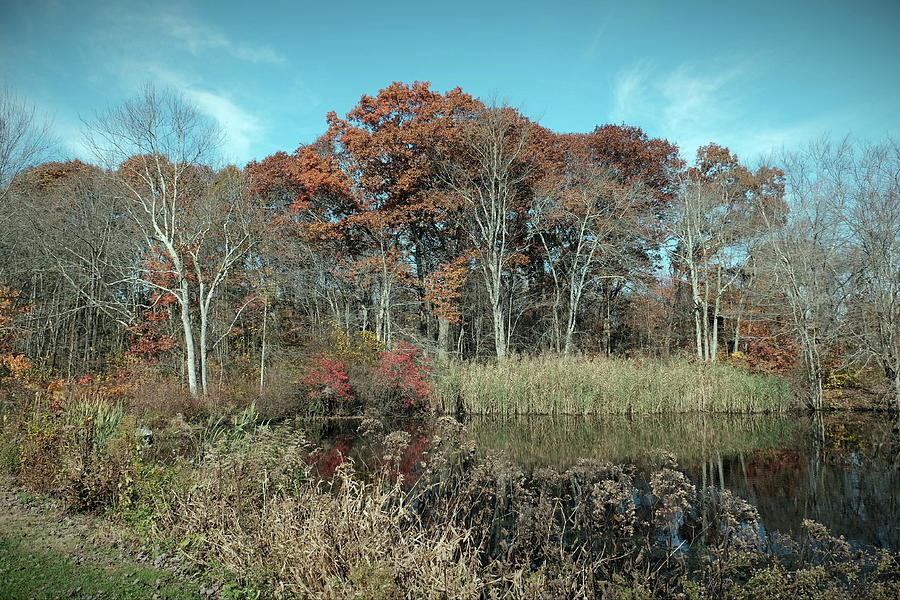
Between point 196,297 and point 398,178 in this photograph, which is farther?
point 398,178

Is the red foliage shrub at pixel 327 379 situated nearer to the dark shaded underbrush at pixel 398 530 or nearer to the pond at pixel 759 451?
the pond at pixel 759 451

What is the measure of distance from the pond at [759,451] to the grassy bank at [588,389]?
22.4 inches

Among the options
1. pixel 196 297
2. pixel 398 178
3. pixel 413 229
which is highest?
pixel 398 178

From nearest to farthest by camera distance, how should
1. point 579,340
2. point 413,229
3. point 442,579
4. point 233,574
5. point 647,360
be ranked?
point 442,579, point 233,574, point 647,360, point 413,229, point 579,340

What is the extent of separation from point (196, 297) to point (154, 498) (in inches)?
704

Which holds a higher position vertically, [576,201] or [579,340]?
[576,201]

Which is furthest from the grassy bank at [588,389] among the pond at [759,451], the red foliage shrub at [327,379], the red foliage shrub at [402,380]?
the red foliage shrub at [327,379]

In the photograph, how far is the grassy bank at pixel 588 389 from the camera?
17.7 metres

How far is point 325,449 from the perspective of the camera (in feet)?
40.6

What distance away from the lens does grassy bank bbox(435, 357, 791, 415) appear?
17.7 meters

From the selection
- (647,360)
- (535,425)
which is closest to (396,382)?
(535,425)

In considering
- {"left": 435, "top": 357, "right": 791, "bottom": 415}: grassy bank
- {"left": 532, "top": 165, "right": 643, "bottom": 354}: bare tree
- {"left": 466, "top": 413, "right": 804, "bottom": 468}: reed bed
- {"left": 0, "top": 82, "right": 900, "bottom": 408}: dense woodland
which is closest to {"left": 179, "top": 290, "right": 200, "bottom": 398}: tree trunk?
{"left": 0, "top": 82, "right": 900, "bottom": 408}: dense woodland

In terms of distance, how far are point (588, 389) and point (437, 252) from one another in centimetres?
1217

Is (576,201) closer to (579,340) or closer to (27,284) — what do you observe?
(579,340)
